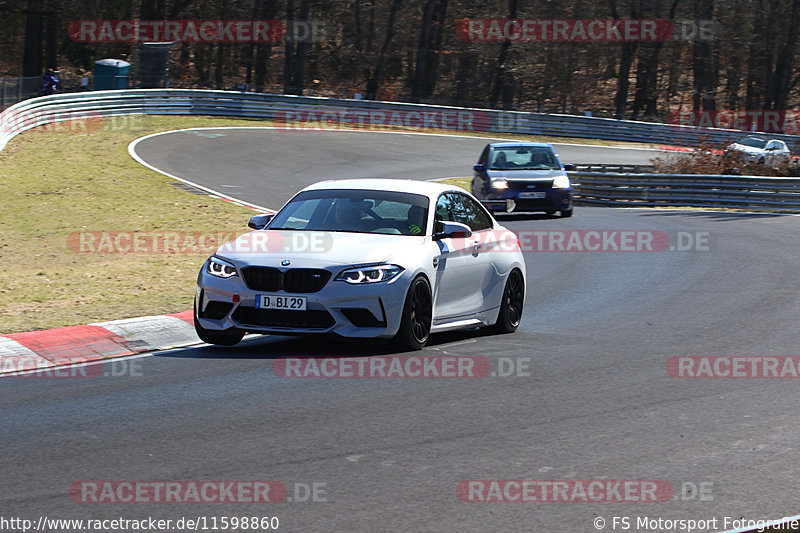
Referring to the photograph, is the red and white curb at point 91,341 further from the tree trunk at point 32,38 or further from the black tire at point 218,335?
the tree trunk at point 32,38

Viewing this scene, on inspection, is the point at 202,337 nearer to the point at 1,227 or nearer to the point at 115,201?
the point at 1,227

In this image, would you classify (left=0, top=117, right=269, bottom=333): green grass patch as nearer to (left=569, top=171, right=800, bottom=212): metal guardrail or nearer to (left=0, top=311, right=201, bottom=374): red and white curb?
(left=0, top=311, right=201, bottom=374): red and white curb

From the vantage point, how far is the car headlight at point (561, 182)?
956 inches

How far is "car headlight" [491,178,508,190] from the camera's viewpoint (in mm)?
24188

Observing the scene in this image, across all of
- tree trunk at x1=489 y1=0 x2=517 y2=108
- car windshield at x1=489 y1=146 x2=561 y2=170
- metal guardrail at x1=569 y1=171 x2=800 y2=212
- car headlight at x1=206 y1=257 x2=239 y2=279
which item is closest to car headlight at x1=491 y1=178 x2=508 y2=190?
car windshield at x1=489 y1=146 x2=561 y2=170

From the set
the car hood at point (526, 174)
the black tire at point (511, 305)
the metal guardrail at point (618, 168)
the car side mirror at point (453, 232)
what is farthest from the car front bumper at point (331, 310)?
the metal guardrail at point (618, 168)

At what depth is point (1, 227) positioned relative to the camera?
19969mm

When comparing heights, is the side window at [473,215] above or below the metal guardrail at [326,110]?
above

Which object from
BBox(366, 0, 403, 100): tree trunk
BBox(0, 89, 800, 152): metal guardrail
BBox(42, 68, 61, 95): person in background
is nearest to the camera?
BBox(0, 89, 800, 152): metal guardrail

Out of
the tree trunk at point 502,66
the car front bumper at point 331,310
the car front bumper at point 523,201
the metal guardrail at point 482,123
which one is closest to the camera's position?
the car front bumper at point 331,310

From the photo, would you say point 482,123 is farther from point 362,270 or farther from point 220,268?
point 362,270

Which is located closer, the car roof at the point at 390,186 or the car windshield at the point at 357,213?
the car windshield at the point at 357,213

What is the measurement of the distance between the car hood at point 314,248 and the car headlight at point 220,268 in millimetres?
64

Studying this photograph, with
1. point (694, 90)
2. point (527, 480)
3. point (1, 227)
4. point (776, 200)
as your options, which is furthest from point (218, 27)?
point (527, 480)
